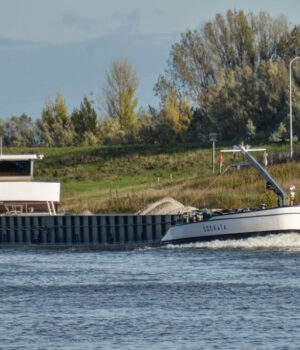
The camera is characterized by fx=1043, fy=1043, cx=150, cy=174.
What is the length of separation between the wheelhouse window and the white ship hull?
10.5 meters

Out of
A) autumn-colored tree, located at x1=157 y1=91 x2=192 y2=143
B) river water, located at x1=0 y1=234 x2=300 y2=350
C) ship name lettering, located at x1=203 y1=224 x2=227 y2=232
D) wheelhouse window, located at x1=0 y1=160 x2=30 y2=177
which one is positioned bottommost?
river water, located at x1=0 y1=234 x2=300 y2=350

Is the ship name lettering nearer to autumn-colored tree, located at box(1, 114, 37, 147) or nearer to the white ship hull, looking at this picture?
the white ship hull

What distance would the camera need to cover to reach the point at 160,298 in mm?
31766

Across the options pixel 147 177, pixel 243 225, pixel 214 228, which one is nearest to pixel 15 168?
pixel 214 228

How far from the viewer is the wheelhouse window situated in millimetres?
52906

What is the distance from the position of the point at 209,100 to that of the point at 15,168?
59.8 metres

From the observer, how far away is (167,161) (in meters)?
99.9

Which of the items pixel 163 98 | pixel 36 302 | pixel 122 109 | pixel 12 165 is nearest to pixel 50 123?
pixel 122 109

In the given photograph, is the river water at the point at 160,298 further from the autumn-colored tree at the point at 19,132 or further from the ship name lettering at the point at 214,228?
the autumn-colored tree at the point at 19,132

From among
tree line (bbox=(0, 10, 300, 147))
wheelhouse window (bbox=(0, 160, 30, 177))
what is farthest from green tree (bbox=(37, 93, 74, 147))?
Result: wheelhouse window (bbox=(0, 160, 30, 177))

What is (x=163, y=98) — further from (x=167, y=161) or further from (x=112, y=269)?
(x=112, y=269)

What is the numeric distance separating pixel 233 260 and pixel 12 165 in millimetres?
16260

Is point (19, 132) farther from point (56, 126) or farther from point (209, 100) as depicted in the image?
point (209, 100)

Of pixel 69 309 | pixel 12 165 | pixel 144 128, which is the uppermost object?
Answer: pixel 144 128
